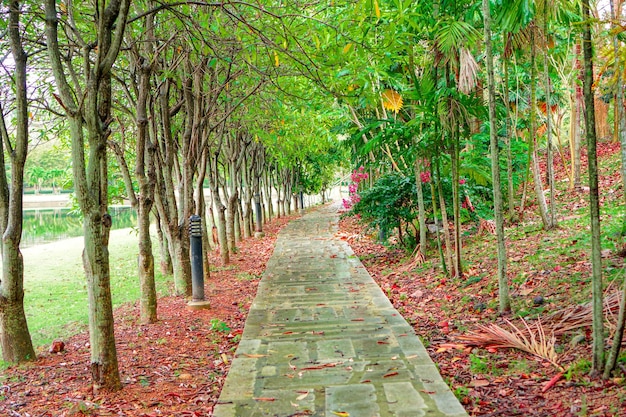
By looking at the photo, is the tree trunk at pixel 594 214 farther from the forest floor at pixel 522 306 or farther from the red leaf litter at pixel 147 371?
the red leaf litter at pixel 147 371

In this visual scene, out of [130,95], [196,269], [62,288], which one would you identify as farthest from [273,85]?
[62,288]

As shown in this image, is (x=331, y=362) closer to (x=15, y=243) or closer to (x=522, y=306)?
(x=522, y=306)

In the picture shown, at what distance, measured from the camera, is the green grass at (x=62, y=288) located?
348 inches

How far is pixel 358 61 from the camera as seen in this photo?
23.6ft

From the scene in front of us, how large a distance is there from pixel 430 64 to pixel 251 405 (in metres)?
6.21

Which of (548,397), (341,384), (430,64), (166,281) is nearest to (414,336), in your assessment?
(341,384)

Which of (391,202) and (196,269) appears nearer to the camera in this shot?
(196,269)

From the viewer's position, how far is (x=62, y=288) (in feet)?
44.4

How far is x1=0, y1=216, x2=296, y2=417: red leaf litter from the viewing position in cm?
419

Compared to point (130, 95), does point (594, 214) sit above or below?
below

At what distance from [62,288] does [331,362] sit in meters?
10.9

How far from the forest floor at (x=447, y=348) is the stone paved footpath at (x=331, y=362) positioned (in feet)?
0.77

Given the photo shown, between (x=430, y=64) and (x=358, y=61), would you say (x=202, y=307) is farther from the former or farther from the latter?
(x=430, y=64)

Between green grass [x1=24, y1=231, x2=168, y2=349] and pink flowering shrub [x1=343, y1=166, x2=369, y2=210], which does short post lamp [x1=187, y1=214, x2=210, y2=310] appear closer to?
green grass [x1=24, y1=231, x2=168, y2=349]
